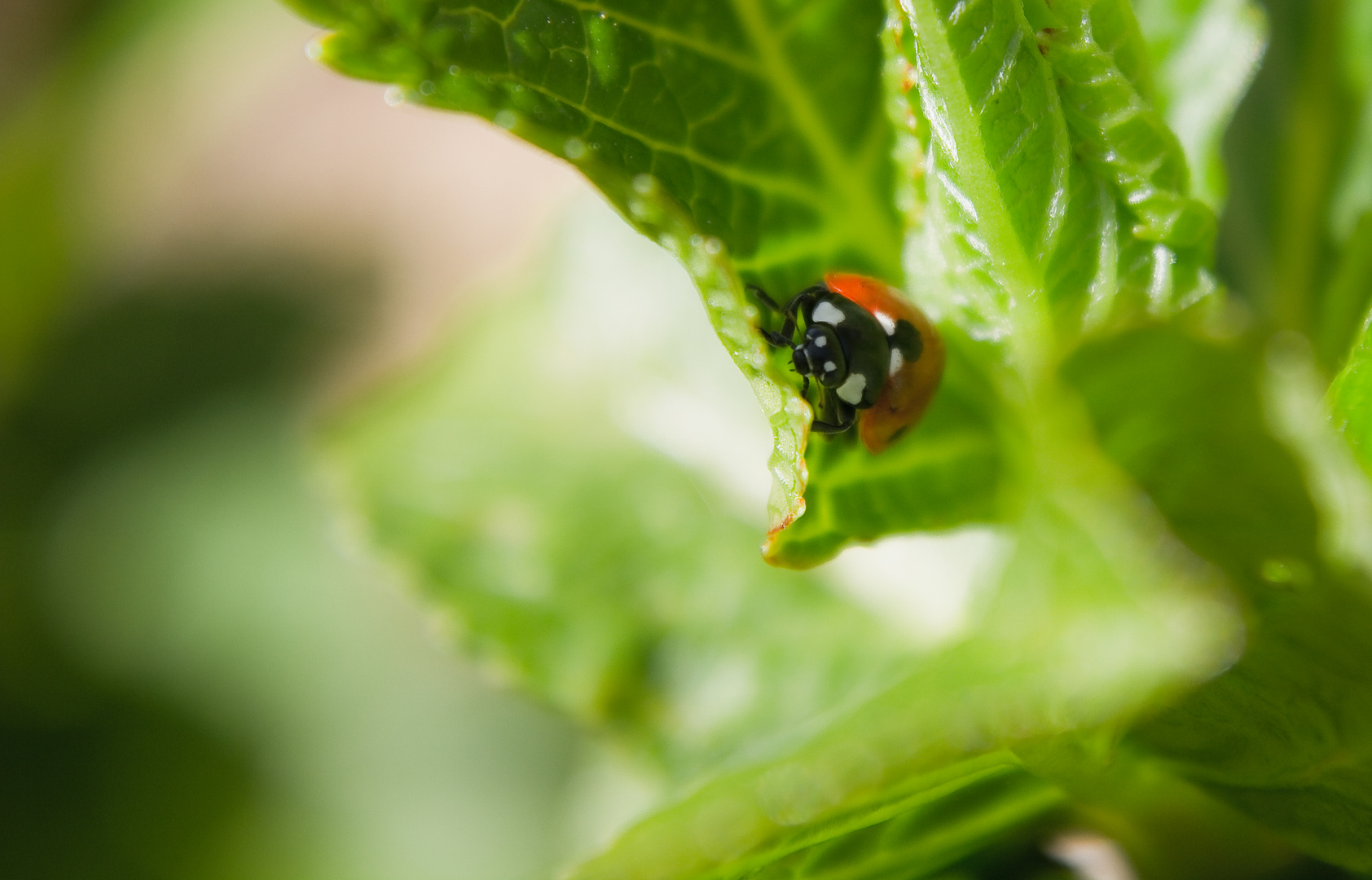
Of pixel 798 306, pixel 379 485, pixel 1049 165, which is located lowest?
pixel 1049 165

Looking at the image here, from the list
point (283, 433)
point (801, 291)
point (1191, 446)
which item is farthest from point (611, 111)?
point (283, 433)

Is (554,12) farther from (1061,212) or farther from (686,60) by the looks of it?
(1061,212)

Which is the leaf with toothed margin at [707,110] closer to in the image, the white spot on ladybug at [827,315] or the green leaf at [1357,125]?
the white spot on ladybug at [827,315]

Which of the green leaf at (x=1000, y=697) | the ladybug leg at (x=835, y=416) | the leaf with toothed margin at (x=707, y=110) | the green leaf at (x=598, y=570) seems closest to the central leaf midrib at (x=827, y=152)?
the leaf with toothed margin at (x=707, y=110)

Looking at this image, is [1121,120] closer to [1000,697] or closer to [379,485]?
[1000,697]

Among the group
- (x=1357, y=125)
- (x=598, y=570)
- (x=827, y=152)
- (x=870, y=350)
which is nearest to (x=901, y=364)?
(x=870, y=350)
